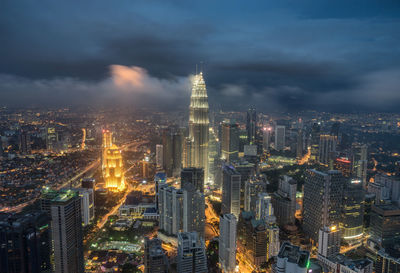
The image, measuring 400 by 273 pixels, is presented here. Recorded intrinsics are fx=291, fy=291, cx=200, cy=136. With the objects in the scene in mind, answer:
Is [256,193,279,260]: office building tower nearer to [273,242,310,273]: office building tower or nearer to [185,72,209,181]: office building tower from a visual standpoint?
[273,242,310,273]: office building tower

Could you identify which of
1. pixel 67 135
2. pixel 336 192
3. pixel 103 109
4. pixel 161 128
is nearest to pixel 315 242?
pixel 336 192

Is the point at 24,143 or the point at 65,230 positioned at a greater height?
the point at 24,143

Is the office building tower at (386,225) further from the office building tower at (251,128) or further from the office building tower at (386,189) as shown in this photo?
the office building tower at (251,128)

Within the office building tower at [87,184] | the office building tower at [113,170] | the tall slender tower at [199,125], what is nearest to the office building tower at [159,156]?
the tall slender tower at [199,125]

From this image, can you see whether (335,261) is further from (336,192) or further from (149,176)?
(149,176)

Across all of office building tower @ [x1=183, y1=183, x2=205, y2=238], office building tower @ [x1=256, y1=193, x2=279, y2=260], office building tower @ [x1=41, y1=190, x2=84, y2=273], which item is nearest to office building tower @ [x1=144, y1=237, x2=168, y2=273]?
office building tower @ [x1=41, y1=190, x2=84, y2=273]

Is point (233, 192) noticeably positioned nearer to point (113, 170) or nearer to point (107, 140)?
point (113, 170)

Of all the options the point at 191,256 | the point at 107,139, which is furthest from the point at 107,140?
Answer: the point at 191,256
